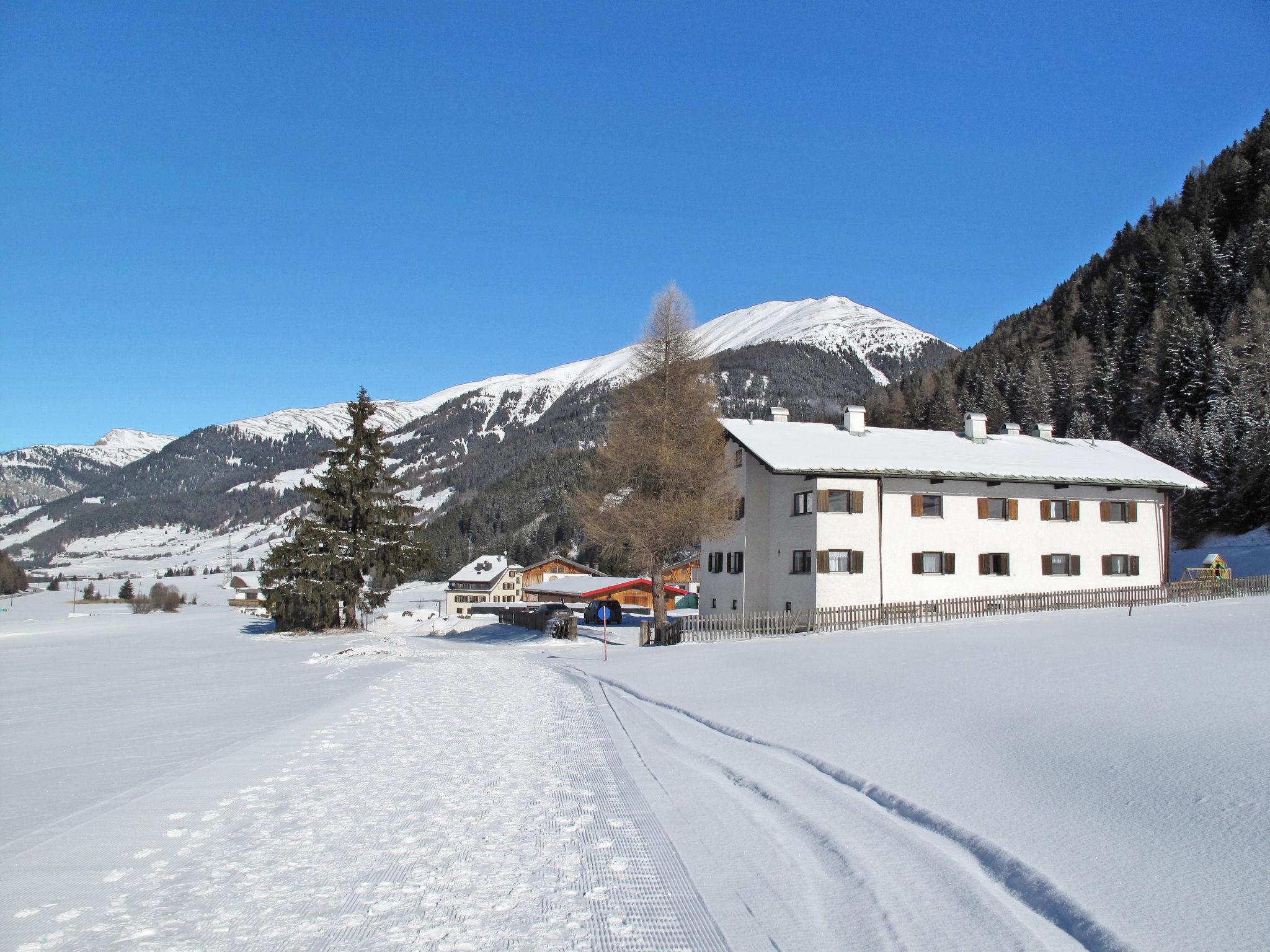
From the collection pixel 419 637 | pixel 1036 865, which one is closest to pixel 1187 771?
pixel 1036 865

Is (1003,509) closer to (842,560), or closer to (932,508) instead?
(932,508)

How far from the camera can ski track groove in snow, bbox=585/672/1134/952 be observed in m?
5.05

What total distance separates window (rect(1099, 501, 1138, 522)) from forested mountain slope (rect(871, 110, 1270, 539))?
19595mm

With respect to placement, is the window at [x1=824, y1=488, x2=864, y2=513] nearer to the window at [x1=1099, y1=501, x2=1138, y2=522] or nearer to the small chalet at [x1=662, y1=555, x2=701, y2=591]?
the window at [x1=1099, y1=501, x2=1138, y2=522]

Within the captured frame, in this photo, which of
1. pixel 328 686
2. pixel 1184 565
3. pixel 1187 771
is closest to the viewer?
pixel 1187 771

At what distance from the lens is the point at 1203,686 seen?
11734mm

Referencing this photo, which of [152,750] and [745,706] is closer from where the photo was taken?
[152,750]

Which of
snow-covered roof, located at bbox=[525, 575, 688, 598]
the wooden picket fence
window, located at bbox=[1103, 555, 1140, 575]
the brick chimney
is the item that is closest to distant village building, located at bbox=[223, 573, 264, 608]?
snow-covered roof, located at bbox=[525, 575, 688, 598]

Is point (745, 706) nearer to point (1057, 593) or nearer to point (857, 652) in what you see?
point (857, 652)

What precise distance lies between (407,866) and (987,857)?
190 inches

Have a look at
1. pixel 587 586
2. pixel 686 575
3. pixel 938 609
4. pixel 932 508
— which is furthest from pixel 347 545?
pixel 686 575

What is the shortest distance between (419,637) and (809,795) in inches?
1585

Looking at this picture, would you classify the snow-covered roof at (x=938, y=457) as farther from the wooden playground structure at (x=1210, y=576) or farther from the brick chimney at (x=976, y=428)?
the wooden playground structure at (x=1210, y=576)

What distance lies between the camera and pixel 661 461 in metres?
31.8
